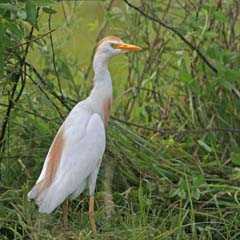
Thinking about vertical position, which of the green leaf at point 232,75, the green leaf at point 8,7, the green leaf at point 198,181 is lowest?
the green leaf at point 198,181

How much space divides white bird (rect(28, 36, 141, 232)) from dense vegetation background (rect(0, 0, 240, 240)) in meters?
0.14

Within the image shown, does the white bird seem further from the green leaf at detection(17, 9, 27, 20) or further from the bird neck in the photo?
the green leaf at detection(17, 9, 27, 20)

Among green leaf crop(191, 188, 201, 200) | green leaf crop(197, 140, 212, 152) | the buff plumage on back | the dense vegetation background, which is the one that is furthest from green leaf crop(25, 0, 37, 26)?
green leaf crop(197, 140, 212, 152)

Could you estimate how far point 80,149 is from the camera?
364 centimetres

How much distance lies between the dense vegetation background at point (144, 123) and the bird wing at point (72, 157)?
152 mm

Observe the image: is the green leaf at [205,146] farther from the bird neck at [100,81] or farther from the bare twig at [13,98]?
the bare twig at [13,98]

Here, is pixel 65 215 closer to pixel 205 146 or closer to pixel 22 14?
pixel 22 14

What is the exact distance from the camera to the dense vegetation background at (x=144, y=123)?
371 centimetres

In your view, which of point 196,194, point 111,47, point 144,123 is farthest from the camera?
point 144,123

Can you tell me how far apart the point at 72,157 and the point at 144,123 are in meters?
1.14

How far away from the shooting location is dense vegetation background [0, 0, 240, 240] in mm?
3711

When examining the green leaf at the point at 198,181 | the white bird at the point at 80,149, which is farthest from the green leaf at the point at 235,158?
the white bird at the point at 80,149

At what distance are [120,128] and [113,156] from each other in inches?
6.0

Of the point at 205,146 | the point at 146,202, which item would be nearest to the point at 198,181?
the point at 146,202
